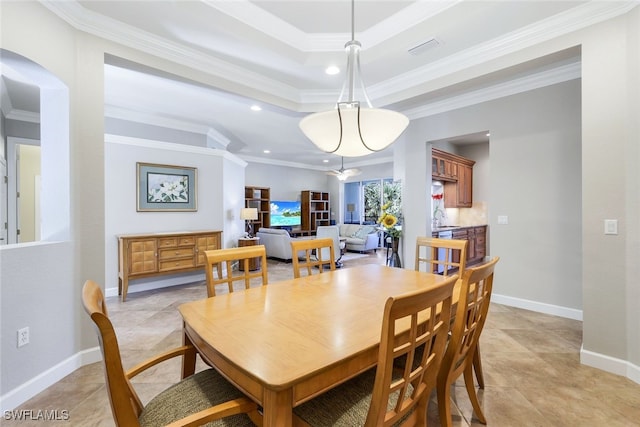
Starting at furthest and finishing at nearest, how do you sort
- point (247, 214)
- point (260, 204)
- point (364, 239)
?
point (260, 204), point (364, 239), point (247, 214)

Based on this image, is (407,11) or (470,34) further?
(470,34)

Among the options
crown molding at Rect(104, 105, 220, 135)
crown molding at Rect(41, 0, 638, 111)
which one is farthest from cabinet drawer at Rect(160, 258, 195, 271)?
crown molding at Rect(41, 0, 638, 111)

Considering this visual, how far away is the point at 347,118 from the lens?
184 centimetres

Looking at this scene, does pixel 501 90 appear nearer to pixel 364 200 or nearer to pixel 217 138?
pixel 217 138

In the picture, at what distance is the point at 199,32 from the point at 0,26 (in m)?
1.30

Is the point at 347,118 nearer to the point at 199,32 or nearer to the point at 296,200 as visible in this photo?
the point at 199,32

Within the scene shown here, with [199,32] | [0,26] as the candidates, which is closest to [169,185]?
[199,32]

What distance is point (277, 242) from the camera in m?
6.83

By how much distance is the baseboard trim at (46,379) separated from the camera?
1.86 metres

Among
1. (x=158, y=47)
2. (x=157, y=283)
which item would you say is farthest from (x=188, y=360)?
(x=157, y=283)

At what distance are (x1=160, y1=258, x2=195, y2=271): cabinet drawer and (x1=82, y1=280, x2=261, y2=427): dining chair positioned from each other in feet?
10.7

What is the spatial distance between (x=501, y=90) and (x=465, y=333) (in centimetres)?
343

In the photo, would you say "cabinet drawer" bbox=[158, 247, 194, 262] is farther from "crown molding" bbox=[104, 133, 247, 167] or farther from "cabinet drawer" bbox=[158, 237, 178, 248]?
"crown molding" bbox=[104, 133, 247, 167]

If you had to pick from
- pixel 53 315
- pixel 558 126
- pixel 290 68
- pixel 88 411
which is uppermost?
pixel 290 68
